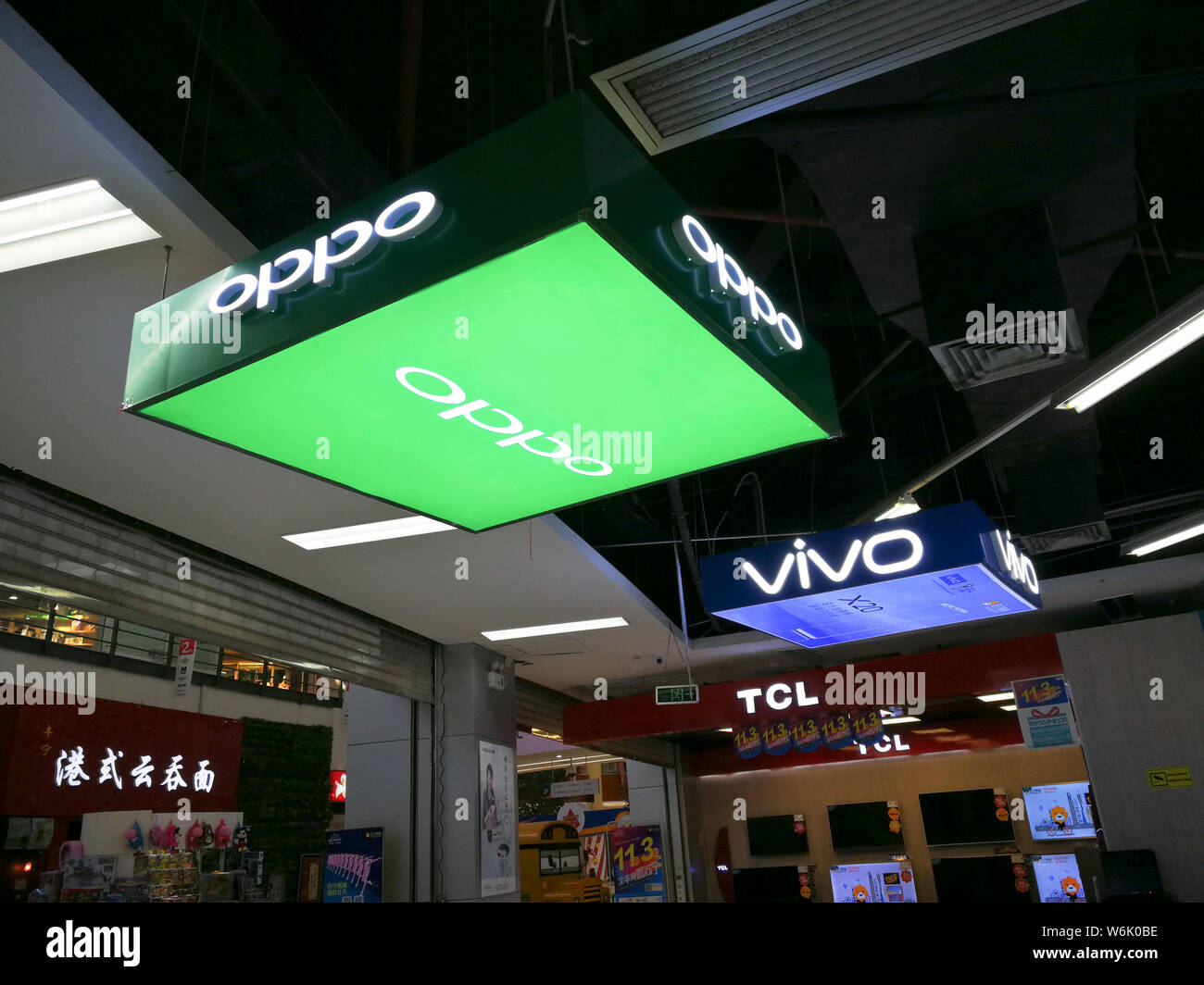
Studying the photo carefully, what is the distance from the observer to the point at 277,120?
10.3 ft

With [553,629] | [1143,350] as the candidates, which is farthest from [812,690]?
[1143,350]

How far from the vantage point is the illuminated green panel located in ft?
5.99

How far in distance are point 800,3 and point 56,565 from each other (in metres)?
4.65

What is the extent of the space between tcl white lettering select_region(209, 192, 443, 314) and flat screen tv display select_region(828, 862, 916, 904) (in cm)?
1046

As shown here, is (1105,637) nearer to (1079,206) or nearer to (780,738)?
(780,738)

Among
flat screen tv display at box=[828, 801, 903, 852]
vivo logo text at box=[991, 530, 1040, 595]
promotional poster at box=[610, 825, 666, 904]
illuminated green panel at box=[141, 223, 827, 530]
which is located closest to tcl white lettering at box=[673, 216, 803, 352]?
illuminated green panel at box=[141, 223, 827, 530]

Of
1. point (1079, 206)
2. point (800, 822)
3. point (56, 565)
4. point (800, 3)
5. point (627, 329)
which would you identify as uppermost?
point (1079, 206)

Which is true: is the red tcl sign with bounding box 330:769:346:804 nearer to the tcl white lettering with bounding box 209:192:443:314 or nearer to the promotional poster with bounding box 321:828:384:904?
the promotional poster with bounding box 321:828:384:904

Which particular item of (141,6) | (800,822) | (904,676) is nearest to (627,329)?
(141,6)

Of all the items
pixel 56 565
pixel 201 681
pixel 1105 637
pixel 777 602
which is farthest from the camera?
pixel 201 681

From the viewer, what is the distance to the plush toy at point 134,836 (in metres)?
10.6

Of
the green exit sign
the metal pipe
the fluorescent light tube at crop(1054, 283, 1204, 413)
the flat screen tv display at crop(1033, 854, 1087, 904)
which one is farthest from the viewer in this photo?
the flat screen tv display at crop(1033, 854, 1087, 904)

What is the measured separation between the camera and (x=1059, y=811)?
10328 mm

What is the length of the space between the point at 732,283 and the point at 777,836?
1206cm
